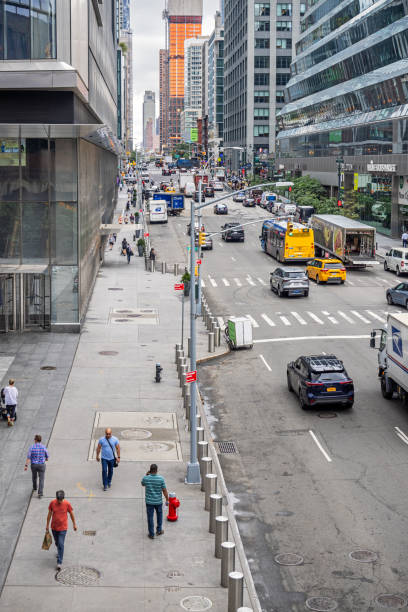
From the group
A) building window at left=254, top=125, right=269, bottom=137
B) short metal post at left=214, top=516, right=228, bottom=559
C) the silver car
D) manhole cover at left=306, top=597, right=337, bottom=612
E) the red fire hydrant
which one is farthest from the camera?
building window at left=254, top=125, right=269, bottom=137

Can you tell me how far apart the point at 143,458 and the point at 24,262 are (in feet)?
60.3

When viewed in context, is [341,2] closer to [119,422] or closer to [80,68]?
[80,68]

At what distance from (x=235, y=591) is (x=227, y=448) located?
10.1m

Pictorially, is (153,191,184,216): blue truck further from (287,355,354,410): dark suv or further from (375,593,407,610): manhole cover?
(375,593,407,610): manhole cover

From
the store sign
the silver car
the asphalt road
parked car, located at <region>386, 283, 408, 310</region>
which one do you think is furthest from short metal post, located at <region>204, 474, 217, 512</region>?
the store sign

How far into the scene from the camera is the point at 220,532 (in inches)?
624

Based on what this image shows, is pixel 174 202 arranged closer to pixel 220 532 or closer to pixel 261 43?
pixel 220 532

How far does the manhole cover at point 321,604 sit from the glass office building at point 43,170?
79.5 ft

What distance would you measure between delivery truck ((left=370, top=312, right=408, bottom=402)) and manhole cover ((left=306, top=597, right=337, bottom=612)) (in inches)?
456

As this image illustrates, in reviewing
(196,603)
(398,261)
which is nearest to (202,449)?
(196,603)

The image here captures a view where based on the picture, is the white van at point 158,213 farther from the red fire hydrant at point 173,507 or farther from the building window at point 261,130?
the building window at point 261,130

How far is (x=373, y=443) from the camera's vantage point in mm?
23625

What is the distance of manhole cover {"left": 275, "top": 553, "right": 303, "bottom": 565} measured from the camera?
1617 cm

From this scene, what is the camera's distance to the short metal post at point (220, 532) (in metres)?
15.8
